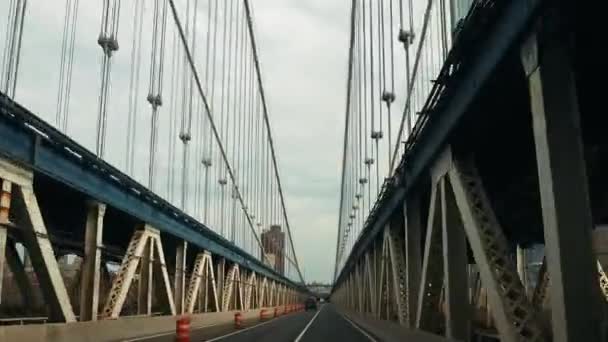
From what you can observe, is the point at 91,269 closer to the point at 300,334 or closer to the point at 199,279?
the point at 300,334

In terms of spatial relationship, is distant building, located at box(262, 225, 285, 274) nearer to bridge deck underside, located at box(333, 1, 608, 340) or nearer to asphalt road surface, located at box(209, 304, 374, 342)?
asphalt road surface, located at box(209, 304, 374, 342)

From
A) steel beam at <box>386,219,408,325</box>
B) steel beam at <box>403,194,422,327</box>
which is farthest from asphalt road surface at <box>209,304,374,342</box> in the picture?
steel beam at <box>403,194,422,327</box>

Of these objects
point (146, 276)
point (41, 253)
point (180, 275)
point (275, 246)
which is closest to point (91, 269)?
point (41, 253)

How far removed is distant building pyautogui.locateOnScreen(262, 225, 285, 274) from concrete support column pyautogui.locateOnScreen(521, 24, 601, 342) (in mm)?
112900

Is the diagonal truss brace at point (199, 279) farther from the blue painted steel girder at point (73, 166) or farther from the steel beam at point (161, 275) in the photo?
the blue painted steel girder at point (73, 166)

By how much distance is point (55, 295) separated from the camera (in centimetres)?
2083

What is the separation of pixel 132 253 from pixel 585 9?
945 inches

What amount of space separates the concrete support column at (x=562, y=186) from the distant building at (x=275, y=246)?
11290 centimetres

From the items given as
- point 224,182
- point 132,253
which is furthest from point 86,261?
point 224,182

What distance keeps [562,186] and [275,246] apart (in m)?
132

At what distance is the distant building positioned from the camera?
5069 inches

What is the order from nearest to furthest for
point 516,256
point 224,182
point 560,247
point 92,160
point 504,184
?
point 560,247 < point 504,184 < point 92,160 < point 516,256 < point 224,182

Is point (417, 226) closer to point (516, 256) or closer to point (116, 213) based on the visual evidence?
point (116, 213)

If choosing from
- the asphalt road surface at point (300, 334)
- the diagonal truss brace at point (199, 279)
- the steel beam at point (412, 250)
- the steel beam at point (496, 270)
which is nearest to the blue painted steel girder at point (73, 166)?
the asphalt road surface at point (300, 334)
